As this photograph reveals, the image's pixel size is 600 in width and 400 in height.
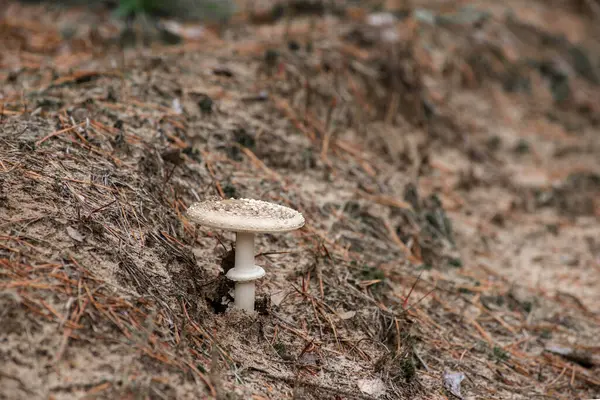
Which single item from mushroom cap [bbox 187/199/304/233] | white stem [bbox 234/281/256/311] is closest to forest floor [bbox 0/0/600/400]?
white stem [bbox 234/281/256/311]

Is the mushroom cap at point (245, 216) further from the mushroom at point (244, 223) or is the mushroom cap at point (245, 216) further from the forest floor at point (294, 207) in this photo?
the forest floor at point (294, 207)

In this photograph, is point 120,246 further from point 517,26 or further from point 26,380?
point 517,26

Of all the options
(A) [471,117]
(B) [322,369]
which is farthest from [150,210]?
(A) [471,117]

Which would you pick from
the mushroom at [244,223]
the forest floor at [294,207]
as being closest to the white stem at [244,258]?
the mushroom at [244,223]

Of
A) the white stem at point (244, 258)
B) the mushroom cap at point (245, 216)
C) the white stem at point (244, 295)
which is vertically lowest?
the white stem at point (244, 295)

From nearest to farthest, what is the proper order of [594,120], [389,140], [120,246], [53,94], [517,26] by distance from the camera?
[120,246]
[53,94]
[389,140]
[594,120]
[517,26]

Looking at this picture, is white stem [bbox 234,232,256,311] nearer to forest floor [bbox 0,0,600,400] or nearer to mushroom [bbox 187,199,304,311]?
mushroom [bbox 187,199,304,311]

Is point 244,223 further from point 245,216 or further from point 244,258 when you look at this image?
point 244,258
